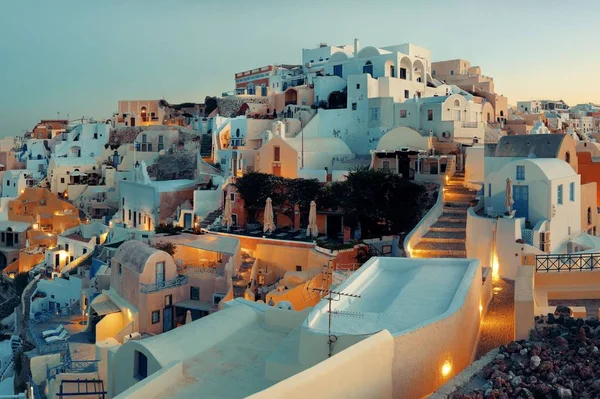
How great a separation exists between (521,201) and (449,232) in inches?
105

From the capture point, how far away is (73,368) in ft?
58.5

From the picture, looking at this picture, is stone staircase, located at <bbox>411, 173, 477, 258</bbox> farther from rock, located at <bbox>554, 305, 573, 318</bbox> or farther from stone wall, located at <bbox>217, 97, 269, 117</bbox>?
stone wall, located at <bbox>217, 97, 269, 117</bbox>

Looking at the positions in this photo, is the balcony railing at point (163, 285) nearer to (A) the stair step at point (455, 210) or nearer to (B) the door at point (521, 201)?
A: (A) the stair step at point (455, 210)

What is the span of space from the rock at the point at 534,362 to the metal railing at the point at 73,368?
11992 millimetres

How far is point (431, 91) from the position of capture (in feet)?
131

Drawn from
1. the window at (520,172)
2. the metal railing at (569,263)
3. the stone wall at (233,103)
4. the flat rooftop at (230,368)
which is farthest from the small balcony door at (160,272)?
the stone wall at (233,103)

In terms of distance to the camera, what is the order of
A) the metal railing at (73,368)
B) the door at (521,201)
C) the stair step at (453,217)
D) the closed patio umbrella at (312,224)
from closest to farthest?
the metal railing at (73,368) → the door at (521,201) → the stair step at (453,217) → the closed patio umbrella at (312,224)

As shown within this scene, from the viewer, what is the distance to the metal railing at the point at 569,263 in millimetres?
13633

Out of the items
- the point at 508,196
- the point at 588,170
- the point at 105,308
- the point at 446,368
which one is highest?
the point at 588,170

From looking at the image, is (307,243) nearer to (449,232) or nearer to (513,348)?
(449,232)

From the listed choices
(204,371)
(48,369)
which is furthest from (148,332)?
(204,371)

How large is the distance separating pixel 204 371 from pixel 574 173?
1366cm

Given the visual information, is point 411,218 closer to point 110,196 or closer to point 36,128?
point 110,196

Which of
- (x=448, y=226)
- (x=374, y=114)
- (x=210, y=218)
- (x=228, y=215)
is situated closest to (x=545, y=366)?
(x=448, y=226)
